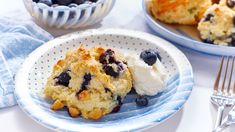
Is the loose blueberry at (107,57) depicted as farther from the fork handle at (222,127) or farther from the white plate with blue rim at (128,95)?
the fork handle at (222,127)

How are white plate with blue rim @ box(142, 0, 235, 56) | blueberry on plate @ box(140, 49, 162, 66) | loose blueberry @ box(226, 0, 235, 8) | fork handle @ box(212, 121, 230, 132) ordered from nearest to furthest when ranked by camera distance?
fork handle @ box(212, 121, 230, 132), blueberry on plate @ box(140, 49, 162, 66), white plate with blue rim @ box(142, 0, 235, 56), loose blueberry @ box(226, 0, 235, 8)

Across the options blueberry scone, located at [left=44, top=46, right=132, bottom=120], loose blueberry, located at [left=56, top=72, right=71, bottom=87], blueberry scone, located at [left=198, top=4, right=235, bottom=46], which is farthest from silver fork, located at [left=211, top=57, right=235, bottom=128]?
loose blueberry, located at [left=56, top=72, right=71, bottom=87]

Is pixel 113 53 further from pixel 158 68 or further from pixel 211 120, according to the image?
pixel 211 120

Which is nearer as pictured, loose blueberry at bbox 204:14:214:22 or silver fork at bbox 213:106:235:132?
silver fork at bbox 213:106:235:132

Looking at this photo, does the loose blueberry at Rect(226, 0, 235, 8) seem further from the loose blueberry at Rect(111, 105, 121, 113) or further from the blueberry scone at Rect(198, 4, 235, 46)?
the loose blueberry at Rect(111, 105, 121, 113)

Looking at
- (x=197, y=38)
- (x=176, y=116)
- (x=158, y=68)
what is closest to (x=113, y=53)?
(x=158, y=68)

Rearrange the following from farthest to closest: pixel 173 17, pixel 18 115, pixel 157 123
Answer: pixel 173 17 → pixel 18 115 → pixel 157 123
